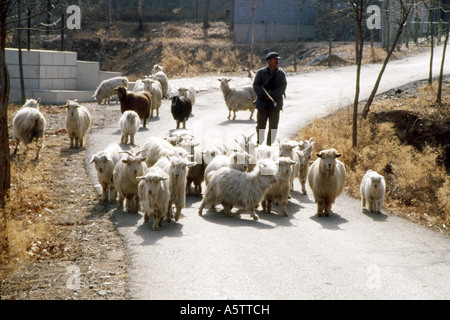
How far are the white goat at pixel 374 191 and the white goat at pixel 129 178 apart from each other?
13.1ft

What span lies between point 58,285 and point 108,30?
46.5m

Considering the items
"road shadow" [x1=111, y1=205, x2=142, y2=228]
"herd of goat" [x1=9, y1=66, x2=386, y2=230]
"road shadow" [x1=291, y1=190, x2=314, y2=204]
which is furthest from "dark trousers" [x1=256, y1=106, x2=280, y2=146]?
"road shadow" [x1=111, y1=205, x2=142, y2=228]

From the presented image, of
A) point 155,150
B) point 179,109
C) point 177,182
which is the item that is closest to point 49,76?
point 179,109

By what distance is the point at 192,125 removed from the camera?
56.0 feet

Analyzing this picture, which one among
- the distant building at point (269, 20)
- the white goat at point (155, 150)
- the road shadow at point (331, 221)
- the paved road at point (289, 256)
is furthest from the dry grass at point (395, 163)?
the distant building at point (269, 20)

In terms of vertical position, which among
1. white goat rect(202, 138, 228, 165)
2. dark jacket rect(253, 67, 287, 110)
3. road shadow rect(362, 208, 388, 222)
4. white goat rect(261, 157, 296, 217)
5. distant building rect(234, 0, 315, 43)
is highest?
distant building rect(234, 0, 315, 43)

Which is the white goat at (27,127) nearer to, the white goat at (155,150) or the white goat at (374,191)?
the white goat at (155,150)

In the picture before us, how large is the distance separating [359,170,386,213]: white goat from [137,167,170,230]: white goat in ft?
12.4

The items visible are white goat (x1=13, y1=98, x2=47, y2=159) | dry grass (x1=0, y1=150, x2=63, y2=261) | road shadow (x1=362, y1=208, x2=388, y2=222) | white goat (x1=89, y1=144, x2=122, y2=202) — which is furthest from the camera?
white goat (x1=13, y1=98, x2=47, y2=159)

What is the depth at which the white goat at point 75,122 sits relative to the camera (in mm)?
13625

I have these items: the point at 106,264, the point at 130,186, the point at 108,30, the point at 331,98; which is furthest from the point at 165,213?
the point at 108,30

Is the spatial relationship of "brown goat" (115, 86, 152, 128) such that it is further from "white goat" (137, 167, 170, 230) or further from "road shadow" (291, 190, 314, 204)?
"white goat" (137, 167, 170, 230)

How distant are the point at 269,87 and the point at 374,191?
346 cm

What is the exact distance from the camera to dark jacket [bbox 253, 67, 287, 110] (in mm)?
12094
